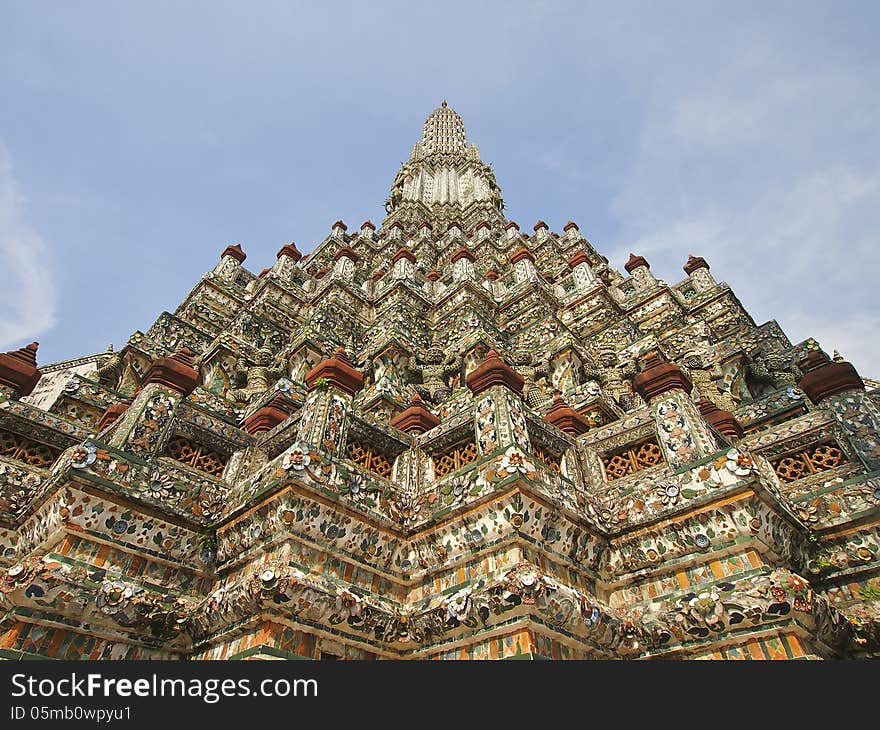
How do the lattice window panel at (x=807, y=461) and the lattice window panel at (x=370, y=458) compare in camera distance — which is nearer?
the lattice window panel at (x=807, y=461)

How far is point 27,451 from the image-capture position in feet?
22.1

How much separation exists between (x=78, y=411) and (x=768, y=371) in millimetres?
13932

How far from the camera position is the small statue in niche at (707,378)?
35.6ft

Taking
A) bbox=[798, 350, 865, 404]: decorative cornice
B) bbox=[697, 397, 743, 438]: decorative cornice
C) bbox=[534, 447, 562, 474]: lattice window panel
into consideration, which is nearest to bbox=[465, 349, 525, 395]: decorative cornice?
bbox=[534, 447, 562, 474]: lattice window panel

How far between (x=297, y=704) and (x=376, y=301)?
1499 centimetres

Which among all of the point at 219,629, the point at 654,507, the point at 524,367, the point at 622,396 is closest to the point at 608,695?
the point at 654,507

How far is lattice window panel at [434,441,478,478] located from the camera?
693cm

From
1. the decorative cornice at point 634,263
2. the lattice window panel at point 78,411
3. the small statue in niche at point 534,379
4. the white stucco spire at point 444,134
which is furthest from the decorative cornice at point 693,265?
the white stucco spire at point 444,134

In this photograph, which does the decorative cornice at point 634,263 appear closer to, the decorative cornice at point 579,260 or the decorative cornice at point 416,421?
the decorative cornice at point 579,260

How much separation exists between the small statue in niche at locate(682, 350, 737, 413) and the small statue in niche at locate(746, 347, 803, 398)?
30.6 inches

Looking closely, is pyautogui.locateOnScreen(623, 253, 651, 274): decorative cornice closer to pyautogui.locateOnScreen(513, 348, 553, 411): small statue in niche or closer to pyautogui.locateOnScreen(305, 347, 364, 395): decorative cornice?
pyautogui.locateOnScreen(513, 348, 553, 411): small statue in niche

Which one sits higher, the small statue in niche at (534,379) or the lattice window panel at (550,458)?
the small statue in niche at (534,379)

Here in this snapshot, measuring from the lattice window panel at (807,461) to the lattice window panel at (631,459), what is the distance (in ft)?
6.00

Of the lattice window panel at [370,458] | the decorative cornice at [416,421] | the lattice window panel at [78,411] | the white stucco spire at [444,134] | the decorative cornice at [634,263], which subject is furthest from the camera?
the white stucco spire at [444,134]
